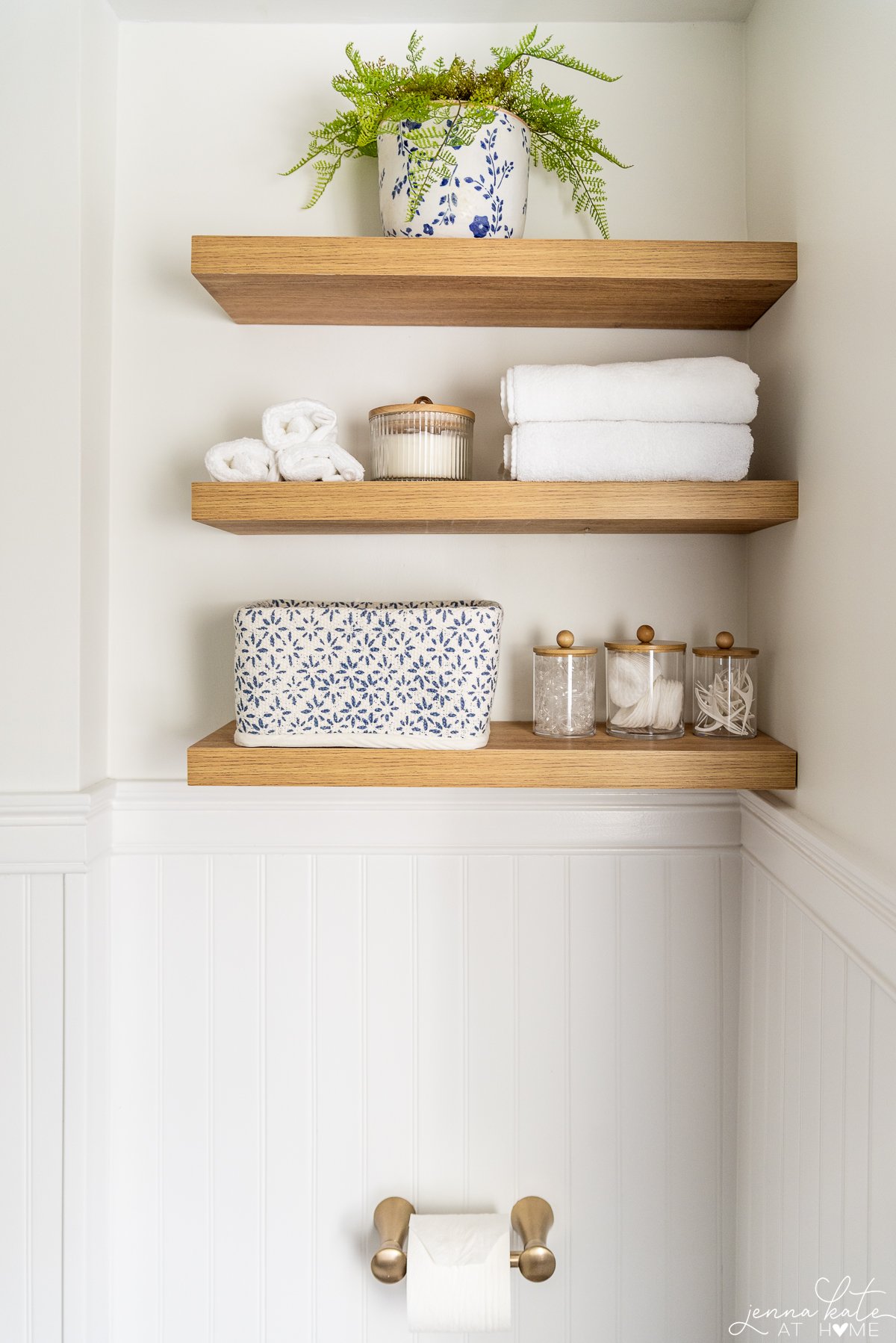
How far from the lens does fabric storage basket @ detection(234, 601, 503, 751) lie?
0.99m

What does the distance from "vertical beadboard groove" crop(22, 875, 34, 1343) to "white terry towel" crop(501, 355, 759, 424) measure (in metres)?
0.82

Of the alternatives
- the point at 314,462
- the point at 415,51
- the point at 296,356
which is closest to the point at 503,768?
the point at 314,462

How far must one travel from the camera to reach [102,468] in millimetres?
1139

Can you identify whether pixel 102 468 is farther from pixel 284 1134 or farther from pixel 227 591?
pixel 284 1134

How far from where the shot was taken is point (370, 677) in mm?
997

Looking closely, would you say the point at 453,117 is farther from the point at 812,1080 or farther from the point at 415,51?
the point at 812,1080

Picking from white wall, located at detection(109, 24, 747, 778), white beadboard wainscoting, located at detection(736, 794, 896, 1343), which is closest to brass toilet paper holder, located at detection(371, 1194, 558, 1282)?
white beadboard wainscoting, located at detection(736, 794, 896, 1343)

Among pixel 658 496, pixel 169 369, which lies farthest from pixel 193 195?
pixel 658 496

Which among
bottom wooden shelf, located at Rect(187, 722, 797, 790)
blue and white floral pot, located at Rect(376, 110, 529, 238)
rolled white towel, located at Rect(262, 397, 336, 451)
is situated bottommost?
bottom wooden shelf, located at Rect(187, 722, 797, 790)

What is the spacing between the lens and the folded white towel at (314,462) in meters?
0.99

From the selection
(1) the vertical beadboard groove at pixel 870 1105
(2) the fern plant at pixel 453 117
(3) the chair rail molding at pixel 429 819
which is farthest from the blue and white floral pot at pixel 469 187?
(1) the vertical beadboard groove at pixel 870 1105

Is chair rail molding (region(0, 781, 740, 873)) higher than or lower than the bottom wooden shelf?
lower

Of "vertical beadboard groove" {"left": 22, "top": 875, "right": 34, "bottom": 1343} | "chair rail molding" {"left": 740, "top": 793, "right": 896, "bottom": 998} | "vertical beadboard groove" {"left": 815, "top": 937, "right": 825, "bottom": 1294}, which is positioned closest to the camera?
"chair rail molding" {"left": 740, "top": 793, "right": 896, "bottom": 998}

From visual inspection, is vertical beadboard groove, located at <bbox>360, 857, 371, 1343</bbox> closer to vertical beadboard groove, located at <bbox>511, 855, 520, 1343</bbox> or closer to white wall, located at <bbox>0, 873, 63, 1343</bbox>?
vertical beadboard groove, located at <bbox>511, 855, 520, 1343</bbox>
